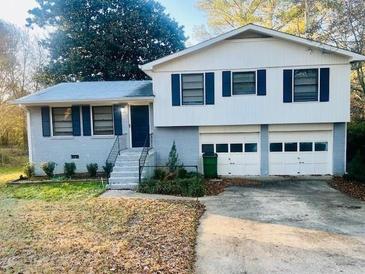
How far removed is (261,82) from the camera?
13.8 metres

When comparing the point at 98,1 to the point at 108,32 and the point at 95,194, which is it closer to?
the point at 108,32

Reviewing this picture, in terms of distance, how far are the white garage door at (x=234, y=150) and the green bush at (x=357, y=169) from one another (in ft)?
12.6

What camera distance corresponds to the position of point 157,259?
5.66 metres

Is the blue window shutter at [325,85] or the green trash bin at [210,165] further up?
the blue window shutter at [325,85]

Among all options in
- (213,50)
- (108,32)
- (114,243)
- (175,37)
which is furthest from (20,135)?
(114,243)

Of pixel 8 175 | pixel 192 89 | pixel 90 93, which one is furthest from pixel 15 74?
pixel 192 89

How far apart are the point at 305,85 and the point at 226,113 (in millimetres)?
3658

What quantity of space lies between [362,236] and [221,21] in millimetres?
25287

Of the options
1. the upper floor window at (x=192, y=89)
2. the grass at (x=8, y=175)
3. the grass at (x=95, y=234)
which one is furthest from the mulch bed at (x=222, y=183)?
the grass at (x=8, y=175)

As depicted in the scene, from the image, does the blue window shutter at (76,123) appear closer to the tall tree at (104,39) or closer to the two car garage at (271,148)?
the two car garage at (271,148)

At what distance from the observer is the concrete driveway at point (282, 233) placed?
5496 millimetres

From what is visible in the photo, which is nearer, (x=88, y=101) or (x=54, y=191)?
(x=54, y=191)

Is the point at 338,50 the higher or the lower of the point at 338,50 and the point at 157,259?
the higher

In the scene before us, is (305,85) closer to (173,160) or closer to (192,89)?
(192,89)
